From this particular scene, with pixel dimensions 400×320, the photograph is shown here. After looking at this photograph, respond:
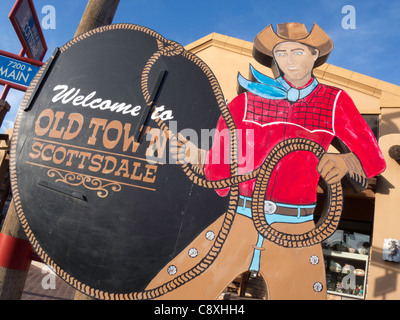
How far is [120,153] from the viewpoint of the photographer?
3.89 meters

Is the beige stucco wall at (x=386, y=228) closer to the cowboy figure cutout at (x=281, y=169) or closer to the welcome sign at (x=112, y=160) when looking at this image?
the cowboy figure cutout at (x=281, y=169)

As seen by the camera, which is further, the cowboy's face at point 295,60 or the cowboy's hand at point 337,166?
the cowboy's face at point 295,60

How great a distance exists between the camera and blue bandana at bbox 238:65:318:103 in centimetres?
448

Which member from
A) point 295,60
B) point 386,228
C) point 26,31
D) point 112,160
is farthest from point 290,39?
point 26,31

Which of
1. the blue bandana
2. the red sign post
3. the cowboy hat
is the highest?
the cowboy hat

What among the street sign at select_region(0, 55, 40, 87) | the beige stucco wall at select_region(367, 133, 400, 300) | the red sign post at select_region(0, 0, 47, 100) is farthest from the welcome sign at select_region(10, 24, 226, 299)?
the beige stucco wall at select_region(367, 133, 400, 300)

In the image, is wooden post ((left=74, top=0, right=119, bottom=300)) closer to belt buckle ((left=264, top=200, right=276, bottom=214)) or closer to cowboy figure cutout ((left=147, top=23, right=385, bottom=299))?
cowboy figure cutout ((left=147, top=23, right=385, bottom=299))

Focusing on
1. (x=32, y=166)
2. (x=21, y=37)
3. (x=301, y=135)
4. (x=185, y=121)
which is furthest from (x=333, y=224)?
(x=21, y=37)

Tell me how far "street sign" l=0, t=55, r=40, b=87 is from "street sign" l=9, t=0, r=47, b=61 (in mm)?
677

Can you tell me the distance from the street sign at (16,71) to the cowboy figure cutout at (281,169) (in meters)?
2.51

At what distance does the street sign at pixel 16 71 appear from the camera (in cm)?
456

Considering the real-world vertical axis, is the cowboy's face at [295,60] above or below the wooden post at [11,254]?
above

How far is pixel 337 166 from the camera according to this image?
4.12m

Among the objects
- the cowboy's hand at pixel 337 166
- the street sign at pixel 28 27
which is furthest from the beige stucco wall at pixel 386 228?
the street sign at pixel 28 27
